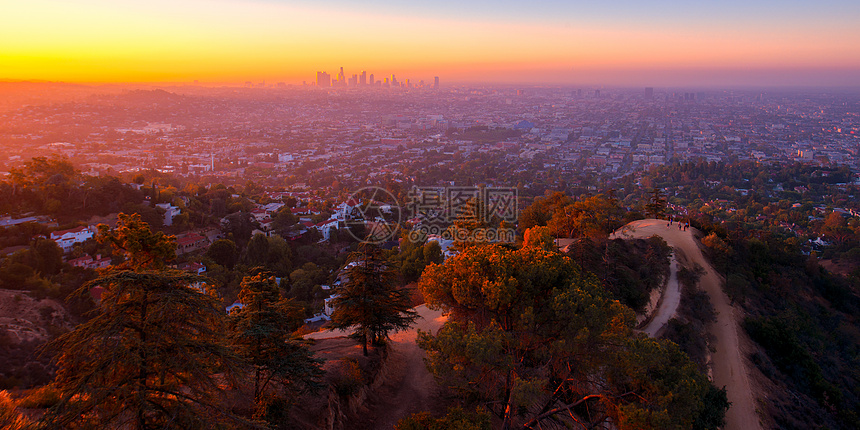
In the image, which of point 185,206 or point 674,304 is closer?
point 674,304

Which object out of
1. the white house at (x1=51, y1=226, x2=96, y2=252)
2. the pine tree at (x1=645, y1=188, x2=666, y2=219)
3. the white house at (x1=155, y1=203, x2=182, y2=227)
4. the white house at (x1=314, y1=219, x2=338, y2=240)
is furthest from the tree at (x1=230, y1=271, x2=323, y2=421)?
the white house at (x1=314, y1=219, x2=338, y2=240)

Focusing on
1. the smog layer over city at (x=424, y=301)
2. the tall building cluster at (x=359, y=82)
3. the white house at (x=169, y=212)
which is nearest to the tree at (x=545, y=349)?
the smog layer over city at (x=424, y=301)

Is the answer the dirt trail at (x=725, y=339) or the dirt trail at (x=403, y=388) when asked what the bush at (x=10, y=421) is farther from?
the dirt trail at (x=725, y=339)

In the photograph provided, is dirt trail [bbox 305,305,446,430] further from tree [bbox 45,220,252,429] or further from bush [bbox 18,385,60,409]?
bush [bbox 18,385,60,409]

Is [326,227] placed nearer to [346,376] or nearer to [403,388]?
[403,388]

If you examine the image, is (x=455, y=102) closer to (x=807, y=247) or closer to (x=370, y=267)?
(x=807, y=247)

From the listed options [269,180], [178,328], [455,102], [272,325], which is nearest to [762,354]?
[272,325]

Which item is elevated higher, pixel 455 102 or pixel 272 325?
pixel 455 102

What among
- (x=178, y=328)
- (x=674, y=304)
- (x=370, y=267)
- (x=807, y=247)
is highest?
(x=178, y=328)
